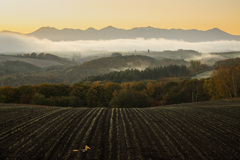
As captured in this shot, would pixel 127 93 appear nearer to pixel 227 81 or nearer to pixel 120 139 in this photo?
pixel 227 81

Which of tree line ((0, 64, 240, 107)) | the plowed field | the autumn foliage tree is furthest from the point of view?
tree line ((0, 64, 240, 107))

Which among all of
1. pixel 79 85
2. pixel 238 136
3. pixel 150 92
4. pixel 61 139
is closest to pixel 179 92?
pixel 150 92

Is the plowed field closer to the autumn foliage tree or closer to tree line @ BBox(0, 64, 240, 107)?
tree line @ BBox(0, 64, 240, 107)

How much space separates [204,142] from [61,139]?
609 inches

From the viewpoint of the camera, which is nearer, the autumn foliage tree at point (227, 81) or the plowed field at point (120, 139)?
the plowed field at point (120, 139)

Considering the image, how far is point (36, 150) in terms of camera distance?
19.0 meters

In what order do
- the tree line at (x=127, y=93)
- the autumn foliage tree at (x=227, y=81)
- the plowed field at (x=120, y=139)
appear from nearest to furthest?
the plowed field at (x=120, y=139) < the autumn foliage tree at (x=227, y=81) < the tree line at (x=127, y=93)

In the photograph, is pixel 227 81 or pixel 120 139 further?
pixel 227 81

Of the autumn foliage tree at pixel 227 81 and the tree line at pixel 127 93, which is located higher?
the autumn foliage tree at pixel 227 81

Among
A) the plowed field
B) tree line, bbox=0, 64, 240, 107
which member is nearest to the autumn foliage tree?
tree line, bbox=0, 64, 240, 107

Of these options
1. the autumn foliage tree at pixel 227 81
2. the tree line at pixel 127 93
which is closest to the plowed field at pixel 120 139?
the tree line at pixel 127 93

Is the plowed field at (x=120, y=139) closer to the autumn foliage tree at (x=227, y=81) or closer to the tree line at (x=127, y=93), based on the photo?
the tree line at (x=127, y=93)

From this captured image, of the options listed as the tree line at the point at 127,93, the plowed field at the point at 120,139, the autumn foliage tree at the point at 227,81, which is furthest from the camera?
the tree line at the point at 127,93

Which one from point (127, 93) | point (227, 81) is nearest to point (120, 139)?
point (127, 93)
